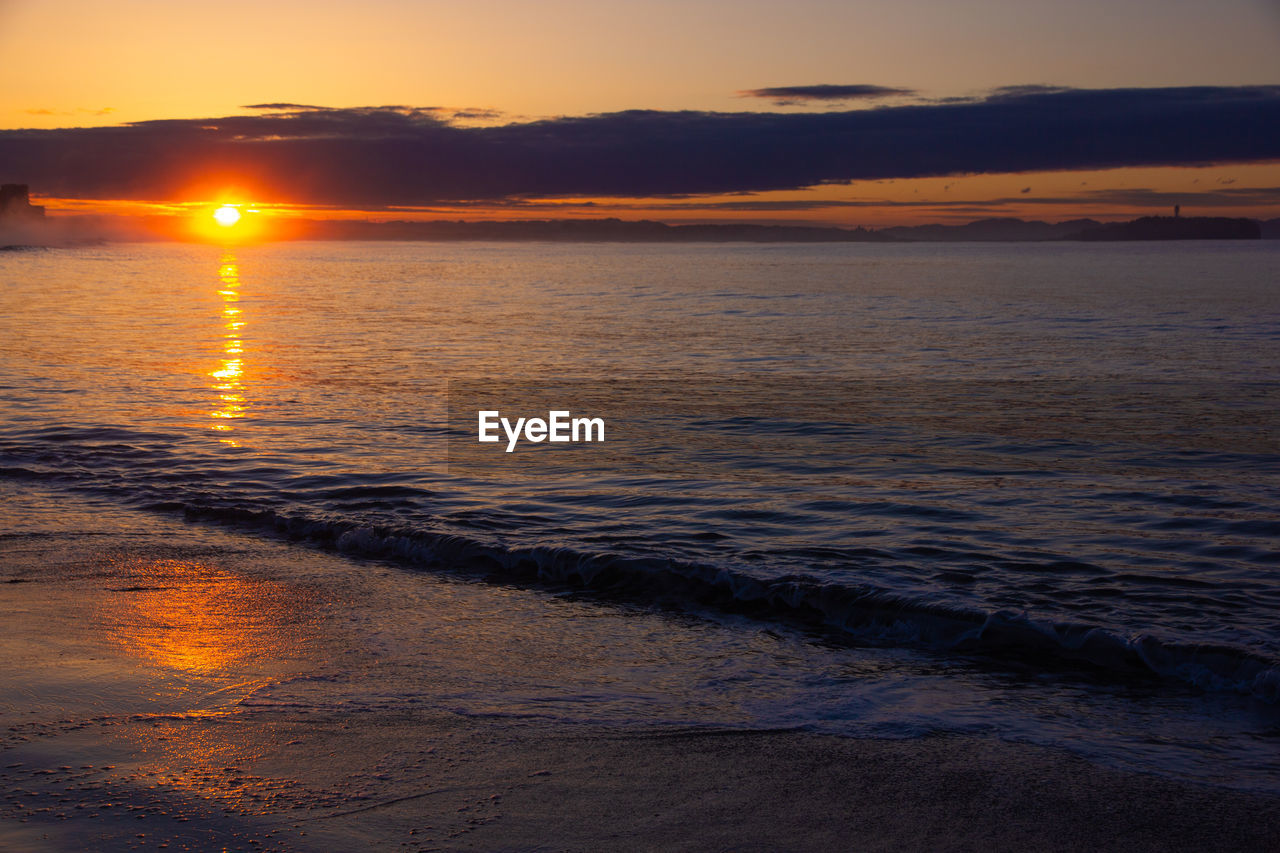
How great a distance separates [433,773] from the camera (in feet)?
18.4

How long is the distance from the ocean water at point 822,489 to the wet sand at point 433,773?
18.7 inches

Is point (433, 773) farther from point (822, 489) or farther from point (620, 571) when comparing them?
point (822, 489)

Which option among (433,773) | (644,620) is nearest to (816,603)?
(644,620)

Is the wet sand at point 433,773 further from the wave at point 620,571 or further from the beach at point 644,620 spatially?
the wave at point 620,571

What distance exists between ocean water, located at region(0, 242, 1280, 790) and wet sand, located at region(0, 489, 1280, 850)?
47cm

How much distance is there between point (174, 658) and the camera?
24.1 feet

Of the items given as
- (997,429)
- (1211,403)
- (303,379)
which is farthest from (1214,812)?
(303,379)

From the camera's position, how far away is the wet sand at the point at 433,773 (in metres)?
5.01

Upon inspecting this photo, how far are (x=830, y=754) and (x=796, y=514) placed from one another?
6.74 m

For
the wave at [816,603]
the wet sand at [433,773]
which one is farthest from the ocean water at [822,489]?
the wet sand at [433,773]

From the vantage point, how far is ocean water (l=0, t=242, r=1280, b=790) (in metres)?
7.42

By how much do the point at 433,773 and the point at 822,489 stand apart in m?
9.23

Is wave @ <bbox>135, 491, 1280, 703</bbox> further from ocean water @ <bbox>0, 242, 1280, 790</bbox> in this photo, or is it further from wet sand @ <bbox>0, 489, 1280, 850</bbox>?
wet sand @ <bbox>0, 489, 1280, 850</bbox>

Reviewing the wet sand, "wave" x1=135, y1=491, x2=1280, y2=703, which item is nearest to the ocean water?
"wave" x1=135, y1=491, x2=1280, y2=703
